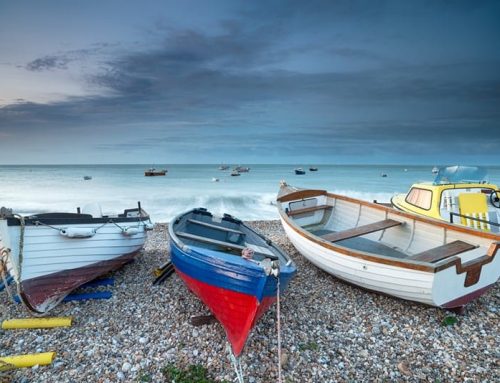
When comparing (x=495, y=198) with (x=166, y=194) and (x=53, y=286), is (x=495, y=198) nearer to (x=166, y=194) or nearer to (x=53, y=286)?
(x=53, y=286)

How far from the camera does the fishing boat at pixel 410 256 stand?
480cm

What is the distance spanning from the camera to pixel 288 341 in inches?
182

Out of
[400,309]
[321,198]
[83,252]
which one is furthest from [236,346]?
[321,198]

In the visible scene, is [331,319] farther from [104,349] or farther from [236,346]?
[104,349]

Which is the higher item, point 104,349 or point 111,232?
point 111,232

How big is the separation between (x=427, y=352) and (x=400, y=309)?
110 centimetres

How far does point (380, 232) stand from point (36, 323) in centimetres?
781

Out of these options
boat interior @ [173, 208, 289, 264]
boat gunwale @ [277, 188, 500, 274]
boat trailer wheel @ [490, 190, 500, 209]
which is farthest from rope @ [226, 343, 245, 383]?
boat trailer wheel @ [490, 190, 500, 209]

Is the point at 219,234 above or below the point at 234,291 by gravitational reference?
below

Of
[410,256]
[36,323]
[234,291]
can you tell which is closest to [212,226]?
[234,291]

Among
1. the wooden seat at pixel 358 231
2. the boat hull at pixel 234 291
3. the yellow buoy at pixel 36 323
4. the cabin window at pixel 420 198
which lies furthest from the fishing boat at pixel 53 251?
the cabin window at pixel 420 198

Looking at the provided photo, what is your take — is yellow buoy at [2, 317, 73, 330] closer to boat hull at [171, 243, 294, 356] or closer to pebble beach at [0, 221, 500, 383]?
pebble beach at [0, 221, 500, 383]

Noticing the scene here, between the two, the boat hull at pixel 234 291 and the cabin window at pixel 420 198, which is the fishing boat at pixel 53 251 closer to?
the boat hull at pixel 234 291

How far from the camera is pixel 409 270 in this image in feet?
16.0
